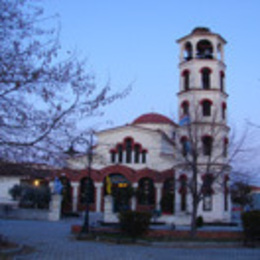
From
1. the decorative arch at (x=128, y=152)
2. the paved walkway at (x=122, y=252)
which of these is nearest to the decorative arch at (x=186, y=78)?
the decorative arch at (x=128, y=152)

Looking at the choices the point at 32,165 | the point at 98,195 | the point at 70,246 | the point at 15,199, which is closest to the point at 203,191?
the point at 70,246

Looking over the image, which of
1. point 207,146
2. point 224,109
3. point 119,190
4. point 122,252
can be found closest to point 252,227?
point 122,252

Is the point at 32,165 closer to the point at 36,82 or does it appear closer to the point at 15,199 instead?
the point at 36,82

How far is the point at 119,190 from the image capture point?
125 ft

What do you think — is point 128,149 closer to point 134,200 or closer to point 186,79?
point 134,200

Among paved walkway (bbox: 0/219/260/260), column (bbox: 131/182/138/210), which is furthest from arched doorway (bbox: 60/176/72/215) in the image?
paved walkway (bbox: 0/219/260/260)

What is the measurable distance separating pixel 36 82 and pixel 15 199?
37.2 meters

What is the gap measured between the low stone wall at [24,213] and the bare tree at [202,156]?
12.0 meters

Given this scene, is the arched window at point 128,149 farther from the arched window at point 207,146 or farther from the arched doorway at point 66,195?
the arched window at point 207,146

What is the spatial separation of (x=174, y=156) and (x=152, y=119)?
13.7 meters

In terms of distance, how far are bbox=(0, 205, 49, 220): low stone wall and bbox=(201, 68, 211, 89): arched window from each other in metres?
17.2

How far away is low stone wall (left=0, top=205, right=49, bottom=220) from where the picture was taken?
114ft

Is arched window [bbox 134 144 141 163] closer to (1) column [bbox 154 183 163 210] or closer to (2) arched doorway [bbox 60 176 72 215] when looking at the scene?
(1) column [bbox 154 183 163 210]

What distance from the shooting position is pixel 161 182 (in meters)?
39.9
